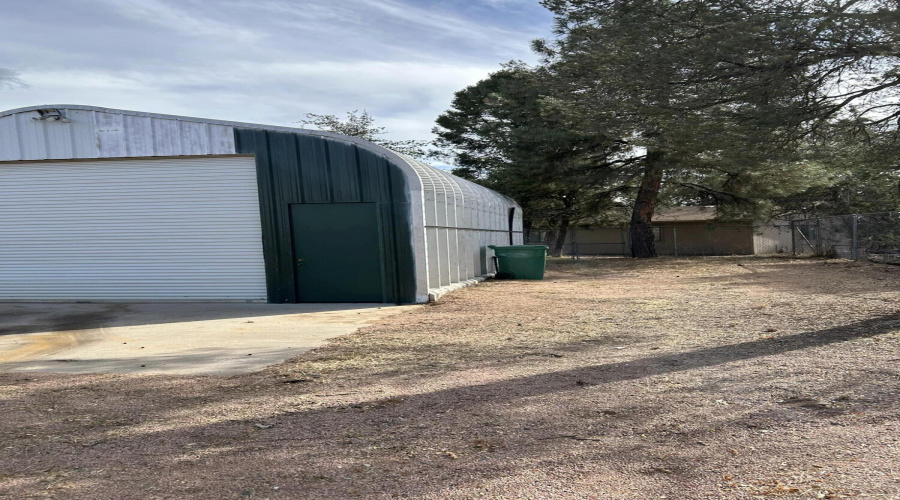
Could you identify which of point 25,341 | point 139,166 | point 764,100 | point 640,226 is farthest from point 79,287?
point 640,226

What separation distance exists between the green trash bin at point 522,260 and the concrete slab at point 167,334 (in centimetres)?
723

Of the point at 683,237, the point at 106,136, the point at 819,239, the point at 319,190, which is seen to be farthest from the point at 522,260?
the point at 683,237

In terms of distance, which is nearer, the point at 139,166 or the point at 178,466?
the point at 178,466

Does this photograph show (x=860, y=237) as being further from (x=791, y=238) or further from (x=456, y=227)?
(x=456, y=227)

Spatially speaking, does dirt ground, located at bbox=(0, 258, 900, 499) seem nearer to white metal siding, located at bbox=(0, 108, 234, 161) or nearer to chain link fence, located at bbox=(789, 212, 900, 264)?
white metal siding, located at bbox=(0, 108, 234, 161)

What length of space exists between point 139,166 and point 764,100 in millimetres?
12495

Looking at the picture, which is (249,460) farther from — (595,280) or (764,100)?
(595,280)

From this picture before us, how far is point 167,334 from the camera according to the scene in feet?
33.1

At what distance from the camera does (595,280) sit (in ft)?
64.9

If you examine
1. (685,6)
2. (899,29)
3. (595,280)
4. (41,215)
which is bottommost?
(595,280)

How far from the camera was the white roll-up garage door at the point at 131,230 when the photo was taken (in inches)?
564

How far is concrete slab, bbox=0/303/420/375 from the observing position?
302 inches

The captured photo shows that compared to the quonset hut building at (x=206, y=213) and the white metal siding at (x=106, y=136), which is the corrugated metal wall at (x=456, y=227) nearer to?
the quonset hut building at (x=206, y=213)

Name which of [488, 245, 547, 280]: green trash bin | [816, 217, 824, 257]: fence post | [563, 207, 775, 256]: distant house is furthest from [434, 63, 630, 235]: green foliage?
[816, 217, 824, 257]: fence post
